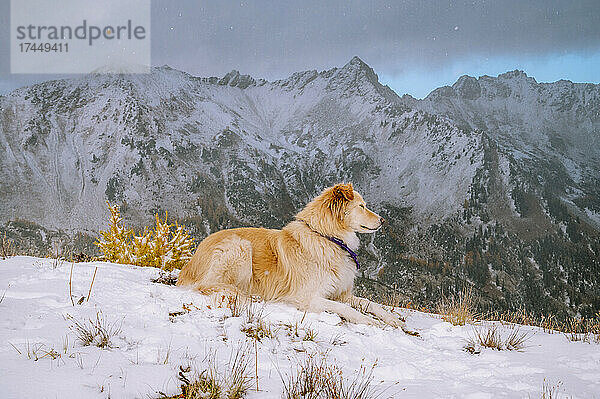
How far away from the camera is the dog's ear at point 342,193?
745 centimetres

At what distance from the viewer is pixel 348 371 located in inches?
150

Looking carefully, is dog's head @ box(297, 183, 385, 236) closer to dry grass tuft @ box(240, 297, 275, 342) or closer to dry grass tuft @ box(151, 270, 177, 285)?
dry grass tuft @ box(240, 297, 275, 342)

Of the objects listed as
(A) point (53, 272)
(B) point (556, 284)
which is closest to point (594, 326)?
(A) point (53, 272)

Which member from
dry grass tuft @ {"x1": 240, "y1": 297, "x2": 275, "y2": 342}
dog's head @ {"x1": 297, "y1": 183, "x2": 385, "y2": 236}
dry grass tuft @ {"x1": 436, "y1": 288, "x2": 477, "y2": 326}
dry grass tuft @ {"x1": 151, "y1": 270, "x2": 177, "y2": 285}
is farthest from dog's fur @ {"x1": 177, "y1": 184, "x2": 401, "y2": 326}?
dry grass tuft @ {"x1": 240, "y1": 297, "x2": 275, "y2": 342}

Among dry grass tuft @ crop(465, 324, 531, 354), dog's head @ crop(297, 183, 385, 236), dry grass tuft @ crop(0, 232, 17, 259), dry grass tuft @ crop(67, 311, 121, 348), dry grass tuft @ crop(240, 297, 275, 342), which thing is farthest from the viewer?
dry grass tuft @ crop(0, 232, 17, 259)

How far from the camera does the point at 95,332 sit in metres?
3.55

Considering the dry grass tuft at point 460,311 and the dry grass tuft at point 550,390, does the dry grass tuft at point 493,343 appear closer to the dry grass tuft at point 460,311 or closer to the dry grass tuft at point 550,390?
the dry grass tuft at point 550,390

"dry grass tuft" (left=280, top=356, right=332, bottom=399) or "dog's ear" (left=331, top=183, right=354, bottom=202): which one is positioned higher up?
"dog's ear" (left=331, top=183, right=354, bottom=202)

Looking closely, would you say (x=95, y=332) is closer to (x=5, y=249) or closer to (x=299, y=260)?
(x=299, y=260)

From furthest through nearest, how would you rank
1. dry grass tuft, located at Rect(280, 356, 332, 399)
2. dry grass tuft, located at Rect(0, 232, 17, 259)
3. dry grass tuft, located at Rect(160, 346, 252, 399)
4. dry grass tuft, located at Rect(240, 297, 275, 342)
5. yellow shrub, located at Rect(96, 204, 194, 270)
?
yellow shrub, located at Rect(96, 204, 194, 270), dry grass tuft, located at Rect(0, 232, 17, 259), dry grass tuft, located at Rect(240, 297, 275, 342), dry grass tuft, located at Rect(280, 356, 332, 399), dry grass tuft, located at Rect(160, 346, 252, 399)

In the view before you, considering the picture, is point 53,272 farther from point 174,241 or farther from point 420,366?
point 174,241

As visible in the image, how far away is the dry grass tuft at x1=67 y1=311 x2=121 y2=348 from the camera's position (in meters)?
3.47

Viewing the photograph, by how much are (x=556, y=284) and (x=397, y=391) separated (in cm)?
21625

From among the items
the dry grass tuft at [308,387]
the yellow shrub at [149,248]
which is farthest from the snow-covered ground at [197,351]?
the yellow shrub at [149,248]
